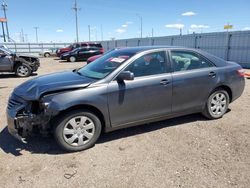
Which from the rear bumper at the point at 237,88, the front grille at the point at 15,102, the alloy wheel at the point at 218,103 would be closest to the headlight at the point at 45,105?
the front grille at the point at 15,102

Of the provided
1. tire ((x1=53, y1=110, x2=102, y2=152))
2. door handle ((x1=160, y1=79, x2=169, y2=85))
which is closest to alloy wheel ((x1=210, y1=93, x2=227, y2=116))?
door handle ((x1=160, y1=79, x2=169, y2=85))

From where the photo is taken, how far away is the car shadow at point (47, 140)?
12.4 feet

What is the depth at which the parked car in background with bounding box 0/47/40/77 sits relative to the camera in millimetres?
11573

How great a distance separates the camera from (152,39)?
998 inches

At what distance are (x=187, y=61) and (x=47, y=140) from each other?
3031 millimetres

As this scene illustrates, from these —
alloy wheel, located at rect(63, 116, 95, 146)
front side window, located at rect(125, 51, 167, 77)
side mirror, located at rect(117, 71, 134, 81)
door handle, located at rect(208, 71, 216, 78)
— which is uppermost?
front side window, located at rect(125, 51, 167, 77)

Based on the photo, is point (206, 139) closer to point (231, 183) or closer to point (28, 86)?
point (231, 183)

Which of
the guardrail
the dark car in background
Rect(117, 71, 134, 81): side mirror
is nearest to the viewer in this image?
the dark car in background

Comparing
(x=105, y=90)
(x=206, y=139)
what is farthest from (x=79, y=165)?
(x=206, y=139)

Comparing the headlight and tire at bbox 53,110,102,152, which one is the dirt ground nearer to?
tire at bbox 53,110,102,152

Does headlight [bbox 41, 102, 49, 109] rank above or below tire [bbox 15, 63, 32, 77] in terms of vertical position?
above

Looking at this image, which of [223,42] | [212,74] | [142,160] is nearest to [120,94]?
[142,160]

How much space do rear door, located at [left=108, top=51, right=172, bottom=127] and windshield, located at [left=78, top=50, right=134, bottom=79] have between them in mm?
226

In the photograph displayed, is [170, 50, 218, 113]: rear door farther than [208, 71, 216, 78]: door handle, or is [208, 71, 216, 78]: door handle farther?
[208, 71, 216, 78]: door handle
